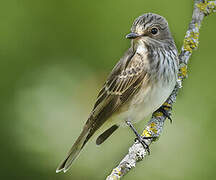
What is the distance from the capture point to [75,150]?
13.7 feet

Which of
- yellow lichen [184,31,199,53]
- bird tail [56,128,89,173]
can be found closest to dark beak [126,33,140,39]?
yellow lichen [184,31,199,53]

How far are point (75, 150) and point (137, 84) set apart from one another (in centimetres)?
82

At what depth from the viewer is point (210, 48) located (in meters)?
4.09

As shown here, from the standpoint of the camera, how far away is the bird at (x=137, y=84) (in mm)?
4074

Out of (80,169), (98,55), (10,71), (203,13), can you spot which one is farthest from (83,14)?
(80,169)

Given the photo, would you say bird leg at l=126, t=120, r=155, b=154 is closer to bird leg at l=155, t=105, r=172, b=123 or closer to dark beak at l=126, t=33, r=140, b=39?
bird leg at l=155, t=105, r=172, b=123

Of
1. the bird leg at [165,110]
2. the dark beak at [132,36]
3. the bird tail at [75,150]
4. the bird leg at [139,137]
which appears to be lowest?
the bird tail at [75,150]

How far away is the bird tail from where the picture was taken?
4.07 m

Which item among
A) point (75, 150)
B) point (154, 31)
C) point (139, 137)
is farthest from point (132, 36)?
point (75, 150)

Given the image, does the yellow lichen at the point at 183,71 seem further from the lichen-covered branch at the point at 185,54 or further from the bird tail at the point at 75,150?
the bird tail at the point at 75,150

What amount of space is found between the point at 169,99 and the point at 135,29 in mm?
759

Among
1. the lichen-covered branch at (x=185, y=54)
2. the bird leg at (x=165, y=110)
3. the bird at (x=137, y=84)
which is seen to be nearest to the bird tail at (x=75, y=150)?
the bird at (x=137, y=84)

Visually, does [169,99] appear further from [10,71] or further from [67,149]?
[10,71]

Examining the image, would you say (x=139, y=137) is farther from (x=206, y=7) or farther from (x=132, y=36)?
(x=206, y=7)
